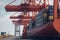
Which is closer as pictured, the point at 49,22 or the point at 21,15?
the point at 49,22

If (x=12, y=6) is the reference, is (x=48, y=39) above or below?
below

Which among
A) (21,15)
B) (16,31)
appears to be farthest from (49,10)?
(16,31)

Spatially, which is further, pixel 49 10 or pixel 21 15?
pixel 21 15

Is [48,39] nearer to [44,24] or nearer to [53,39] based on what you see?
[53,39]

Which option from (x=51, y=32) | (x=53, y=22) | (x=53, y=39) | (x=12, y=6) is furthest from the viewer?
(x=12, y=6)

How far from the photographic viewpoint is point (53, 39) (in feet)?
101

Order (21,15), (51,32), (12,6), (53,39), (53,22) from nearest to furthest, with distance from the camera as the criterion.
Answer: (53,22) < (51,32) < (53,39) < (12,6) < (21,15)

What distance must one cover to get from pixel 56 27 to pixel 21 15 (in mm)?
23457

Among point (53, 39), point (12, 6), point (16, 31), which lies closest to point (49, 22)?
point (53, 39)

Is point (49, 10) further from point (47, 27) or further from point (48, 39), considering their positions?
point (48, 39)

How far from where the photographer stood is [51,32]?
1120 inches

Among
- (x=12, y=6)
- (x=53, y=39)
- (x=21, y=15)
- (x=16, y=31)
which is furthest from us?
(x=16, y=31)

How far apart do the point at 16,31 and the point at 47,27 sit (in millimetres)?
56275

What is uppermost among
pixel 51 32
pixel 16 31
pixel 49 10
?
pixel 49 10
